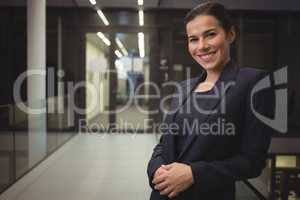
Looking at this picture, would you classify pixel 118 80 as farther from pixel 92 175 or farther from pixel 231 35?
pixel 231 35

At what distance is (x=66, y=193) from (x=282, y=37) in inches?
222

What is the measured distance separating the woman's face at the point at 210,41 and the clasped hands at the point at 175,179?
274mm

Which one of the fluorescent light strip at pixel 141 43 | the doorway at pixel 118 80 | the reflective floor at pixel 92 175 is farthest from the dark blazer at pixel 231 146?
the fluorescent light strip at pixel 141 43

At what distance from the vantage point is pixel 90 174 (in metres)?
5.17

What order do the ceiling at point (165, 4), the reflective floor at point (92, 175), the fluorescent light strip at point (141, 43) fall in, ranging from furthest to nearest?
the fluorescent light strip at point (141, 43), the ceiling at point (165, 4), the reflective floor at point (92, 175)

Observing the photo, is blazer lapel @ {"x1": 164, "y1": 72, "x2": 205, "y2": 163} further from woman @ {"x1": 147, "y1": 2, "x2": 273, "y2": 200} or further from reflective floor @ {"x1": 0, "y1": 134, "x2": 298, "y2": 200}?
reflective floor @ {"x1": 0, "y1": 134, "x2": 298, "y2": 200}

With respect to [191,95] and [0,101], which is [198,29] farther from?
[0,101]

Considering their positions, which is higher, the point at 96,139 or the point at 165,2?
the point at 165,2

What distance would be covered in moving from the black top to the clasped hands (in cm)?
9

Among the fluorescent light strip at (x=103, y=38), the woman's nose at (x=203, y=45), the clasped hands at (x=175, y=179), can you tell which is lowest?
the clasped hands at (x=175, y=179)

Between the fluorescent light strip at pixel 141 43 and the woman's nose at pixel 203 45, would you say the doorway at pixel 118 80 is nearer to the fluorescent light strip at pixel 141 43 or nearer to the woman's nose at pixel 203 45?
the fluorescent light strip at pixel 141 43

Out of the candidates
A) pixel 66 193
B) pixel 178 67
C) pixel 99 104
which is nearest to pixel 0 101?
pixel 66 193

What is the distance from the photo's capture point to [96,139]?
7789 millimetres

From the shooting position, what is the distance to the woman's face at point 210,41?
915 mm
